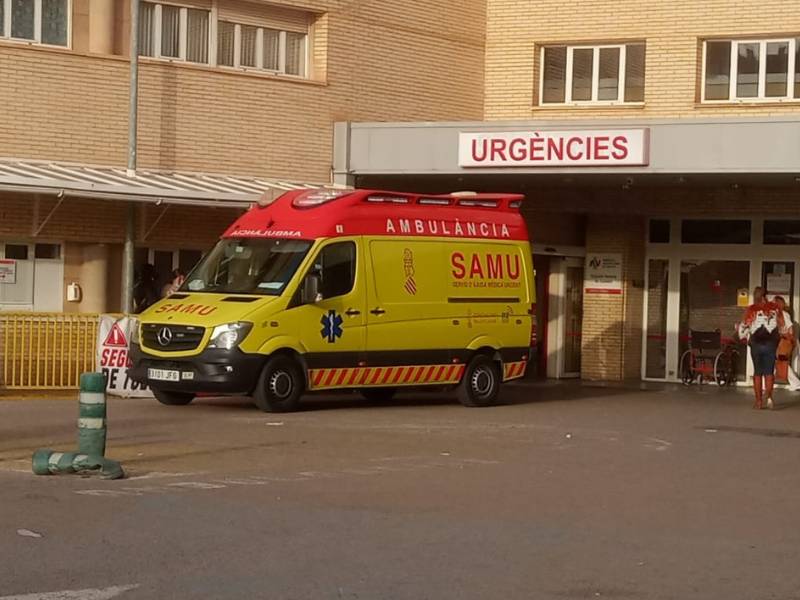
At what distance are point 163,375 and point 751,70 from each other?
13.3 metres

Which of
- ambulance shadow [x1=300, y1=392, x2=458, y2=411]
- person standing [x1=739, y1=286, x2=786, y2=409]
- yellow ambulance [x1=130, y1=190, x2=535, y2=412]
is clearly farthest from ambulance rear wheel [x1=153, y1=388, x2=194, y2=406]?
person standing [x1=739, y1=286, x2=786, y2=409]

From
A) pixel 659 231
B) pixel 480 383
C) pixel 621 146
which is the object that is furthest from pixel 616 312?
pixel 480 383

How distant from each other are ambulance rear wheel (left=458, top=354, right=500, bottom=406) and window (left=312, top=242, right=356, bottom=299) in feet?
8.39

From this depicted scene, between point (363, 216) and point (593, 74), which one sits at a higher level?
point (593, 74)

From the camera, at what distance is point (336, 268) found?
1900cm

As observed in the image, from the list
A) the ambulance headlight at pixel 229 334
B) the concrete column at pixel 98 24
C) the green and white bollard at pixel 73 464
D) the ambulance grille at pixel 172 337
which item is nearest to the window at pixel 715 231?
the concrete column at pixel 98 24

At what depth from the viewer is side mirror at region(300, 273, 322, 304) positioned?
18.5 meters

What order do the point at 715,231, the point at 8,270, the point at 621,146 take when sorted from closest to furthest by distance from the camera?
the point at 8,270, the point at 621,146, the point at 715,231

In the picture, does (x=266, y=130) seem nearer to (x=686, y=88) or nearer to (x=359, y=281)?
(x=359, y=281)

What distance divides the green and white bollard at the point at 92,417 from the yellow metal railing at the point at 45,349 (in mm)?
8034

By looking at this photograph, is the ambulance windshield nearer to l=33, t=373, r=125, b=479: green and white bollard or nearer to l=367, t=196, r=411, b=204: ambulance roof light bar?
l=367, t=196, r=411, b=204: ambulance roof light bar

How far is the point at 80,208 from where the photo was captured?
869 inches

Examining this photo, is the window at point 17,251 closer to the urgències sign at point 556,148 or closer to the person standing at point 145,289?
the person standing at point 145,289

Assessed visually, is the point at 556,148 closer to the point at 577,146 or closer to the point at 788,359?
the point at 577,146
